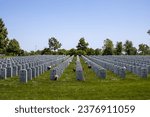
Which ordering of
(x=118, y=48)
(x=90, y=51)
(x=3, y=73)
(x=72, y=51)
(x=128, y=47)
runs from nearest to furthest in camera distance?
(x=3, y=73) → (x=72, y=51) → (x=90, y=51) → (x=118, y=48) → (x=128, y=47)

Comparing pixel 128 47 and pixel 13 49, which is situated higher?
pixel 128 47

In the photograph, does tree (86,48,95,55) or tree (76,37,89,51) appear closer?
tree (86,48,95,55)

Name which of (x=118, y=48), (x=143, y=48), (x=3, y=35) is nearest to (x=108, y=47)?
(x=118, y=48)

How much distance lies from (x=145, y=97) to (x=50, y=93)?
420 cm

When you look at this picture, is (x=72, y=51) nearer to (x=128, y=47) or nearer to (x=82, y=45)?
(x=82, y=45)

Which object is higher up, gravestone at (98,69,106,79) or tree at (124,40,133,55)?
tree at (124,40,133,55)

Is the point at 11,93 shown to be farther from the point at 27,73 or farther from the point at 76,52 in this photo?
the point at 76,52

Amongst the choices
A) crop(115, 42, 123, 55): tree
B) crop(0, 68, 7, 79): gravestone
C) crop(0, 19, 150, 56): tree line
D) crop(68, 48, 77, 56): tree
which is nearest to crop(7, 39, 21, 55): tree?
crop(0, 19, 150, 56): tree line

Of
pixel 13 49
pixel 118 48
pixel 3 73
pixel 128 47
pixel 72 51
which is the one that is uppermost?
pixel 128 47

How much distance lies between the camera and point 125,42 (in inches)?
4560

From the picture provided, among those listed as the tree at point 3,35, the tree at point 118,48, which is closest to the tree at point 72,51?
the tree at point 118,48

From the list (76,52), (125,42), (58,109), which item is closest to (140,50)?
(125,42)

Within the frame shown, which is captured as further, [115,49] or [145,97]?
[115,49]

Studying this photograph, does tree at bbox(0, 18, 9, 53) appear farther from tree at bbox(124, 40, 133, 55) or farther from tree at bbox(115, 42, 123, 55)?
tree at bbox(124, 40, 133, 55)
